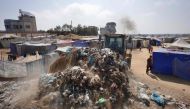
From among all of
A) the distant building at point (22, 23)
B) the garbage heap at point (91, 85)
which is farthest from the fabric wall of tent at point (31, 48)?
the distant building at point (22, 23)

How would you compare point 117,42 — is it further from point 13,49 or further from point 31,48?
point 13,49

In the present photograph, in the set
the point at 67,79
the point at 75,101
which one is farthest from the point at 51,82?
the point at 75,101

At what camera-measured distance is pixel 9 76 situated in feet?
31.7

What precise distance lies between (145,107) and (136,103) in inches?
14.7

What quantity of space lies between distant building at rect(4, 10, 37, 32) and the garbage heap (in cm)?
4034

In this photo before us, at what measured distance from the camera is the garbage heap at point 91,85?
6195 millimetres

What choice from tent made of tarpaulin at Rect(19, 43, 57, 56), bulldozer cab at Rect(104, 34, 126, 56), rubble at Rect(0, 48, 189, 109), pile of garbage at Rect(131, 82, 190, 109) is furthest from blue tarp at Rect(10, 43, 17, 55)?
pile of garbage at Rect(131, 82, 190, 109)

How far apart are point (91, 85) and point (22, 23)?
42499mm

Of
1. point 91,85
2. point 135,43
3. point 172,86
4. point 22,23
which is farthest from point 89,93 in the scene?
point 22,23

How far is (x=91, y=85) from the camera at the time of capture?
6.58m

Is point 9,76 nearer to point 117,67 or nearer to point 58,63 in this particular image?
point 58,63

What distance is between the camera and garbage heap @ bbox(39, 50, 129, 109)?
620cm

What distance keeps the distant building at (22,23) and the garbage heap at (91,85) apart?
40335 millimetres

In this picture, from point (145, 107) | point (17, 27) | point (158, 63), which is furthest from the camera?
point (17, 27)
